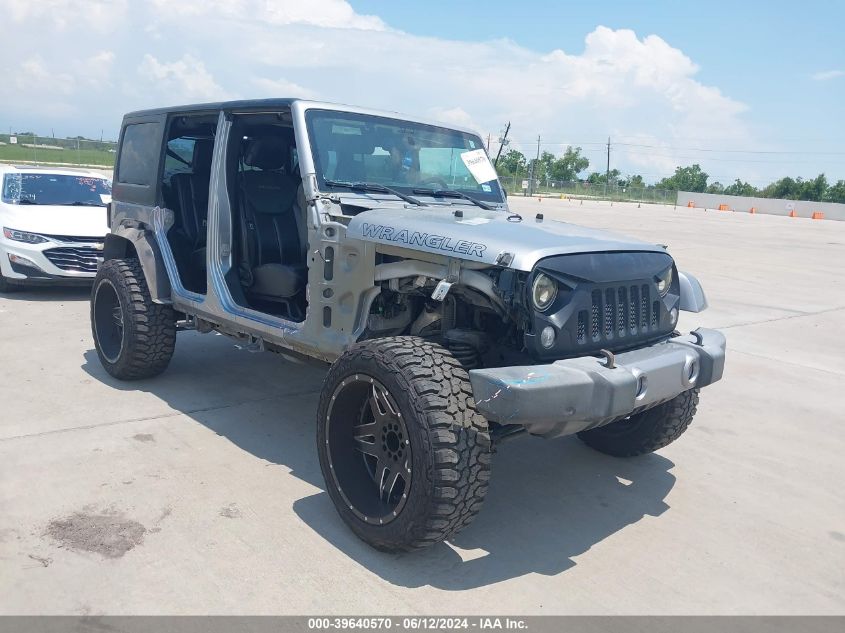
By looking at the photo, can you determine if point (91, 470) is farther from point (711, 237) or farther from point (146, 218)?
point (711, 237)

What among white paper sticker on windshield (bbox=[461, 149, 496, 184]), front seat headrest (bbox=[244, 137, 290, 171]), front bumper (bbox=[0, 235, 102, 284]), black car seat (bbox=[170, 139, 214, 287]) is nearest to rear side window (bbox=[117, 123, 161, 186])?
black car seat (bbox=[170, 139, 214, 287])

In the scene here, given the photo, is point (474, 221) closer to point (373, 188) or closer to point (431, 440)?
point (373, 188)

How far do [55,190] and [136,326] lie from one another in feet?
17.8

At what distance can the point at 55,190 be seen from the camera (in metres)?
9.55

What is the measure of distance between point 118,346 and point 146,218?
3.33 feet

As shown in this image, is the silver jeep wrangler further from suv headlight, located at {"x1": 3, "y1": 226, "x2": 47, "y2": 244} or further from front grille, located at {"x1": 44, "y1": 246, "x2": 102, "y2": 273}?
suv headlight, located at {"x1": 3, "y1": 226, "x2": 47, "y2": 244}

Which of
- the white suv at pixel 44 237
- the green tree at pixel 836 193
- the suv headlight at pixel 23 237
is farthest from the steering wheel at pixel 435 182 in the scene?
the green tree at pixel 836 193

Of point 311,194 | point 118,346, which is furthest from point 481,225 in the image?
point 118,346

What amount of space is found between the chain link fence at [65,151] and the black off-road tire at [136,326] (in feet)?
119

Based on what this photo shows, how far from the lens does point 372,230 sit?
363 centimetres

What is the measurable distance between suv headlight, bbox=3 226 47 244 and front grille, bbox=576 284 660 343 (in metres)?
7.22

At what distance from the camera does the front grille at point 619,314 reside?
3.35 metres

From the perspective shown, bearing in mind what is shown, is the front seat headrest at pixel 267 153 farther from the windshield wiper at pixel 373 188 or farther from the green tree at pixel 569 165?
the green tree at pixel 569 165

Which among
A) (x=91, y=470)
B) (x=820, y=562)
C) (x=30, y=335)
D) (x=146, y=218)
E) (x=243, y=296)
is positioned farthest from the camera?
(x=30, y=335)
